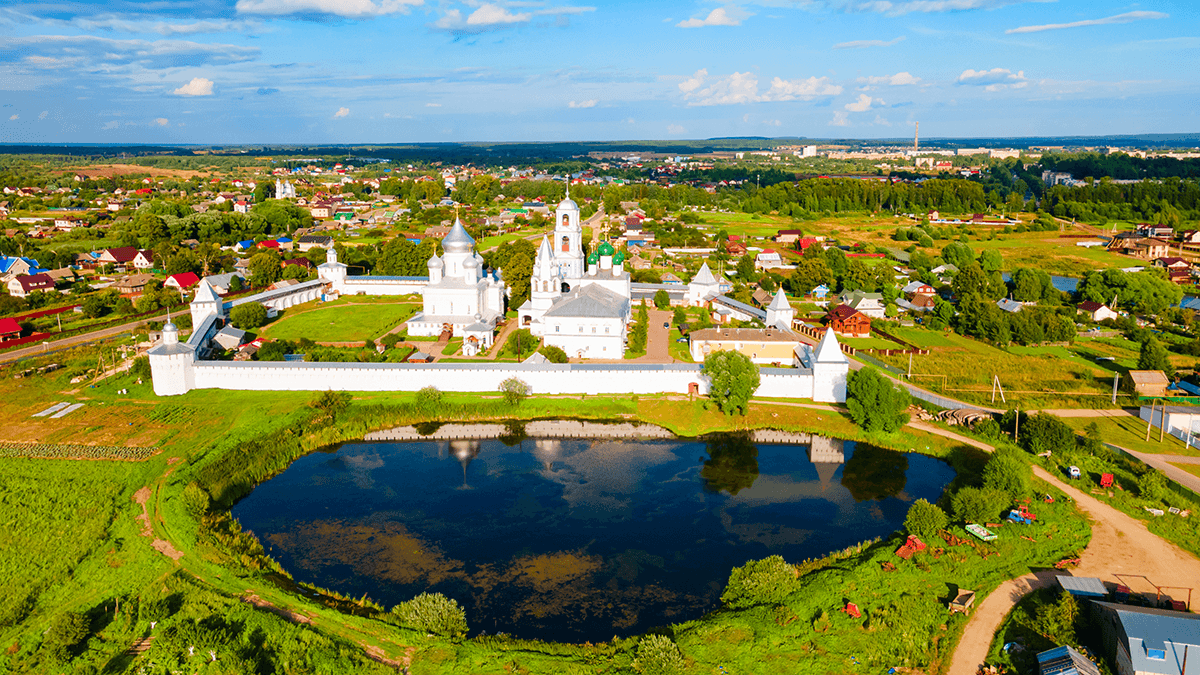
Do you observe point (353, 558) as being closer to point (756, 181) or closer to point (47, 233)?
point (47, 233)

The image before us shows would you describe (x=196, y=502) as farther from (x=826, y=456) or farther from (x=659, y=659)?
(x=826, y=456)

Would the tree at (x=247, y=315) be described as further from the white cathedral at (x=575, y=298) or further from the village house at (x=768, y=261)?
the village house at (x=768, y=261)

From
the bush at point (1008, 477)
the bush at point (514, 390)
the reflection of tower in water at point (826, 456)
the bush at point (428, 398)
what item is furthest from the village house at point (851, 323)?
the bush at point (428, 398)

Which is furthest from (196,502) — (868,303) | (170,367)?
(868,303)

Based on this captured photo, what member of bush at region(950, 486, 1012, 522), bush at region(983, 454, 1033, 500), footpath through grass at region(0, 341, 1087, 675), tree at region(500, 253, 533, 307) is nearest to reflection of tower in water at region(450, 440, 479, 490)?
footpath through grass at region(0, 341, 1087, 675)

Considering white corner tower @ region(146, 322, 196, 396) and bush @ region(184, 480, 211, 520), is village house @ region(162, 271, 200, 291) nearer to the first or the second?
white corner tower @ region(146, 322, 196, 396)

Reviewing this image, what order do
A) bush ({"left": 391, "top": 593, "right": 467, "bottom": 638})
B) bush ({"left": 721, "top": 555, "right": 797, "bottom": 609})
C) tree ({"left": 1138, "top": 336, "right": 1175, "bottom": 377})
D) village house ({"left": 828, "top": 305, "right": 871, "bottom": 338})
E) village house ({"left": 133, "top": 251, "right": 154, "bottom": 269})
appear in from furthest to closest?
village house ({"left": 133, "top": 251, "right": 154, "bottom": 269}) → village house ({"left": 828, "top": 305, "right": 871, "bottom": 338}) → tree ({"left": 1138, "top": 336, "right": 1175, "bottom": 377}) → bush ({"left": 721, "top": 555, "right": 797, "bottom": 609}) → bush ({"left": 391, "top": 593, "right": 467, "bottom": 638})
